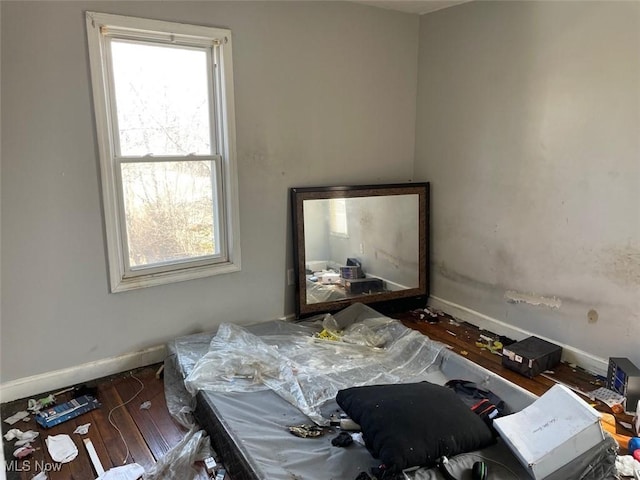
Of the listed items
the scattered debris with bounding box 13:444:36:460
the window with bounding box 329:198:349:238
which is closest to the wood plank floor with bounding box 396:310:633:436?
the window with bounding box 329:198:349:238

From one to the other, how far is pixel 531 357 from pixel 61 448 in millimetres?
2559

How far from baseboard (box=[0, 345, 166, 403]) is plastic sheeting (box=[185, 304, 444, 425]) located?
46 centimetres

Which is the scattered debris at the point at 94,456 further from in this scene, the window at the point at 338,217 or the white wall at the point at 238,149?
the window at the point at 338,217

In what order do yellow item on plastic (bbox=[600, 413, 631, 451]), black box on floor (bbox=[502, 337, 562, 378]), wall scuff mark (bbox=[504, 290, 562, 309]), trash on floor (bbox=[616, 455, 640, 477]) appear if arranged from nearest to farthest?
trash on floor (bbox=[616, 455, 640, 477])
yellow item on plastic (bbox=[600, 413, 631, 451])
black box on floor (bbox=[502, 337, 562, 378])
wall scuff mark (bbox=[504, 290, 562, 309])

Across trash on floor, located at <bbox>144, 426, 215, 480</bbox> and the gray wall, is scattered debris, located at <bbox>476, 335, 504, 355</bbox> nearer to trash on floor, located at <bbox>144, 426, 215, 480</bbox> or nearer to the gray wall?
the gray wall

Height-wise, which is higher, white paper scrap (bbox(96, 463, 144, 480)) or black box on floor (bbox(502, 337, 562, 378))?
black box on floor (bbox(502, 337, 562, 378))

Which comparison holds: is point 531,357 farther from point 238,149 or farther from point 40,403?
point 40,403

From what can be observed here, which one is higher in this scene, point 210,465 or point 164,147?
point 164,147

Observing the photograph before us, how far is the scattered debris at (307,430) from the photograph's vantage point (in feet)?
6.63

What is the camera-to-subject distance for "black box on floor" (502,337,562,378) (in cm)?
270

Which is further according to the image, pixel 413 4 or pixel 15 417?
pixel 413 4

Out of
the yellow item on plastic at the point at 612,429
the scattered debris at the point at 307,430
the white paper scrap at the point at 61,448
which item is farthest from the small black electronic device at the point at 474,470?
the white paper scrap at the point at 61,448

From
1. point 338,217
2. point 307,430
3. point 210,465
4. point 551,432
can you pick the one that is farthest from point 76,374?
point 551,432

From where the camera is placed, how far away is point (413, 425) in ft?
5.83
